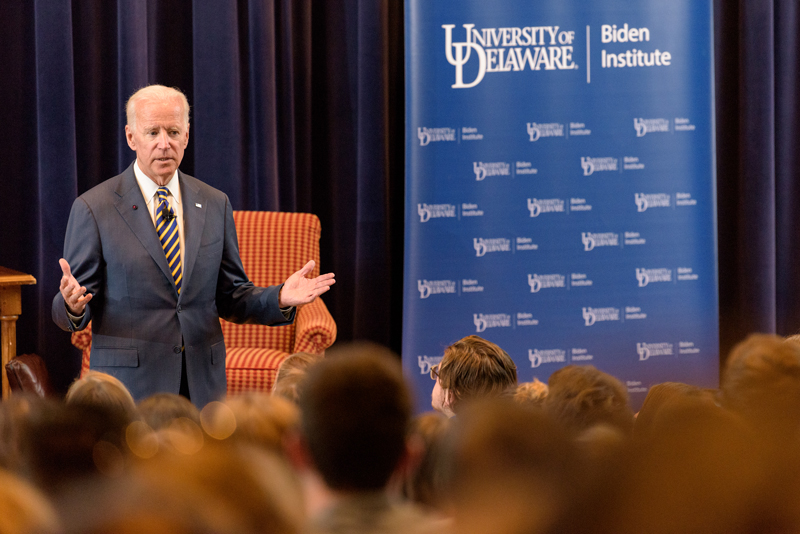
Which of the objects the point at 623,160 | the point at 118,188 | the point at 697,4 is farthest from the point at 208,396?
the point at 697,4

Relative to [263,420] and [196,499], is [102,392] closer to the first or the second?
[263,420]

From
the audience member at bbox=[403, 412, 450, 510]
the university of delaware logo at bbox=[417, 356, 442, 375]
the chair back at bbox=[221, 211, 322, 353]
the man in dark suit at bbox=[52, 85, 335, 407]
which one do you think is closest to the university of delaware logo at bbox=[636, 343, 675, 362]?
the university of delaware logo at bbox=[417, 356, 442, 375]

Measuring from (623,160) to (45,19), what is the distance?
323 cm

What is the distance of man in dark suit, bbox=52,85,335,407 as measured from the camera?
7.69 feet

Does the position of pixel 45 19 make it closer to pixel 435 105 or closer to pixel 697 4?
pixel 435 105

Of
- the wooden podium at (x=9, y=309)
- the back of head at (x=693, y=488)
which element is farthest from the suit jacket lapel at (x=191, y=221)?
the back of head at (x=693, y=488)

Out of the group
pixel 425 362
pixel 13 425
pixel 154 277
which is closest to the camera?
pixel 13 425

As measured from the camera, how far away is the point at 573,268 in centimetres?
435

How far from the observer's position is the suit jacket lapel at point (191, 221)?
7.87ft

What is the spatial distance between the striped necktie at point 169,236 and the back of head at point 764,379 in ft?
5.41

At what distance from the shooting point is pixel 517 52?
432 centimetres

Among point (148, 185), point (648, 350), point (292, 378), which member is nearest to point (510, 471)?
point (292, 378)

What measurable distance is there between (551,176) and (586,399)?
3.11 m

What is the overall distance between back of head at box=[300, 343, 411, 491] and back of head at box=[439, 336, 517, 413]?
1070 millimetres
